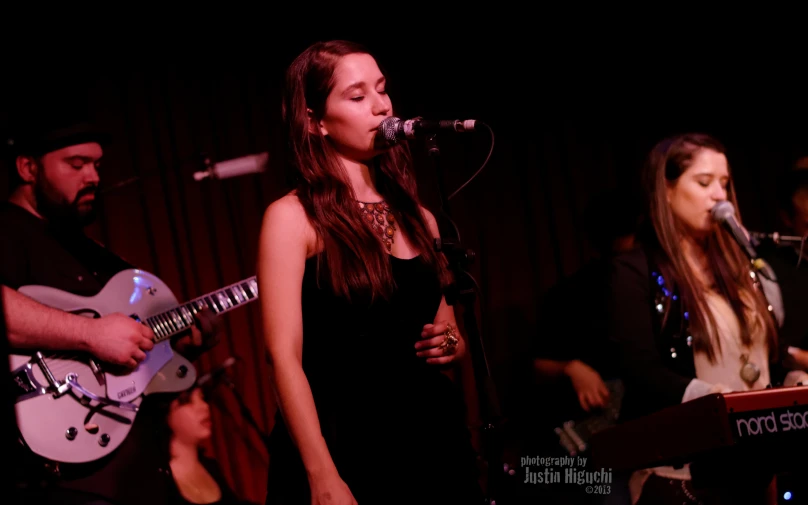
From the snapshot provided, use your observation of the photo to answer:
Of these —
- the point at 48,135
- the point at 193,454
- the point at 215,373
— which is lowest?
the point at 193,454

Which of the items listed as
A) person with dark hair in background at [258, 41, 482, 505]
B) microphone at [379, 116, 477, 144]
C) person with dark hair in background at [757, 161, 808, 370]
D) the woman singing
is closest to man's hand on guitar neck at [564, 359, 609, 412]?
the woman singing

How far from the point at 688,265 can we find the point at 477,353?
126cm

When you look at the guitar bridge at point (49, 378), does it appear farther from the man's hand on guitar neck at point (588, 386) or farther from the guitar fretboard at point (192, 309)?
the man's hand on guitar neck at point (588, 386)

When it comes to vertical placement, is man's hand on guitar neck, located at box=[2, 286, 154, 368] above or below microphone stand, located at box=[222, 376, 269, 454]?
above

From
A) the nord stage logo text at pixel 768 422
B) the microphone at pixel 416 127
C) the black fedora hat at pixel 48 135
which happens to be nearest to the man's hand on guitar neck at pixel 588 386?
the nord stage logo text at pixel 768 422

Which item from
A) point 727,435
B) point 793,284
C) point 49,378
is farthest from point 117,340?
point 793,284

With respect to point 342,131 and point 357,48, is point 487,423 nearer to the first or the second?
point 342,131

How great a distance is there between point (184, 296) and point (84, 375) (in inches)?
61.6

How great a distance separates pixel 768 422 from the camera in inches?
88.5

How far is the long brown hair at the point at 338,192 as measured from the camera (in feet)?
6.95

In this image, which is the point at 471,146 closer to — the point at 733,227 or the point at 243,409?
the point at 243,409

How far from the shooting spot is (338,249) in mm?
2123

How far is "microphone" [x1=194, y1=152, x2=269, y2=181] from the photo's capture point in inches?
176

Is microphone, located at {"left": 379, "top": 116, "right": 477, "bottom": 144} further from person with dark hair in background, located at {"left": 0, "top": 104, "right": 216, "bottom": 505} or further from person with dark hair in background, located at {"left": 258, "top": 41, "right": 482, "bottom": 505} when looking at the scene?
person with dark hair in background, located at {"left": 0, "top": 104, "right": 216, "bottom": 505}
